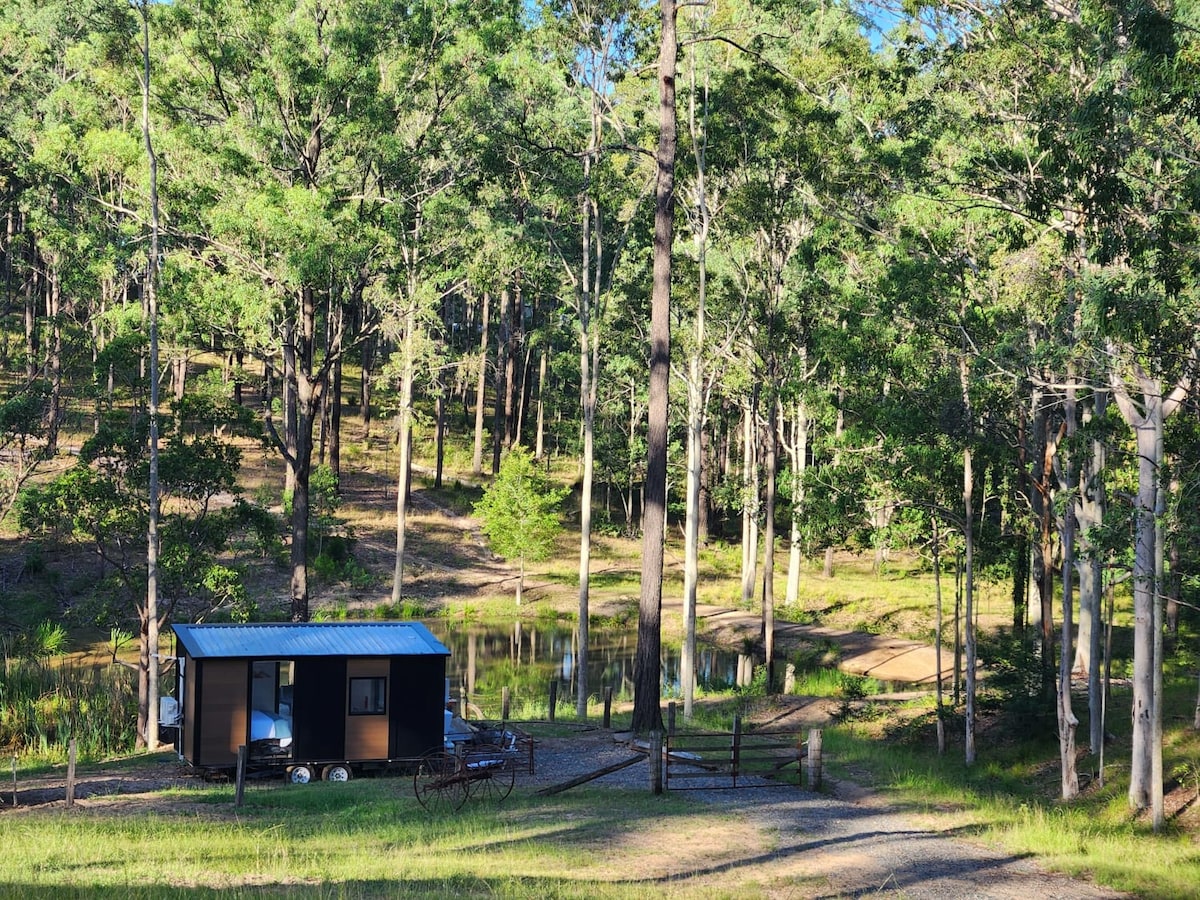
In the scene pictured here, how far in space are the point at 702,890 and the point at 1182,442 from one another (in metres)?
15.3

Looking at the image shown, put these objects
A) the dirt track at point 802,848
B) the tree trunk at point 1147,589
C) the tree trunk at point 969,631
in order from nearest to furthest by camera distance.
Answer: the dirt track at point 802,848
the tree trunk at point 1147,589
the tree trunk at point 969,631

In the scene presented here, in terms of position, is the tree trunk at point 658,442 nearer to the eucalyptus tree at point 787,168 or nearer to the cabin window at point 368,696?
the cabin window at point 368,696

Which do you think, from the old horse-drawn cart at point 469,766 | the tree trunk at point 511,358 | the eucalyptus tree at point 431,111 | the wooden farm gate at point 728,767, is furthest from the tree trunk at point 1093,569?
the tree trunk at point 511,358

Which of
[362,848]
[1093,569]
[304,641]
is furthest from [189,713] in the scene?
[1093,569]

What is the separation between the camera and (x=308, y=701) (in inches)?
848

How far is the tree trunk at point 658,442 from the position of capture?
22.4 metres

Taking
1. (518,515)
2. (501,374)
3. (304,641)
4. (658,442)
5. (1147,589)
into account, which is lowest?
(304,641)

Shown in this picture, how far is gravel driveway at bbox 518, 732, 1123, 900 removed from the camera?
42.5 ft

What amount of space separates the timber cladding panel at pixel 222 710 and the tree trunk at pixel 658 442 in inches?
282

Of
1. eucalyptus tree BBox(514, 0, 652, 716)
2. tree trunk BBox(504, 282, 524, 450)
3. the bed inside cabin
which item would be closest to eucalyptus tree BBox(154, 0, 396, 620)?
eucalyptus tree BBox(514, 0, 652, 716)

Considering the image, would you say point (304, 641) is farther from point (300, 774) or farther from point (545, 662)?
point (545, 662)

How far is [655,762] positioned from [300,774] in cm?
723

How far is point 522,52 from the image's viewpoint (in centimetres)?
3353

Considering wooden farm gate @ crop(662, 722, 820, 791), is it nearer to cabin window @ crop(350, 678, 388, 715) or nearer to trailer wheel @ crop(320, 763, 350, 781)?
cabin window @ crop(350, 678, 388, 715)
